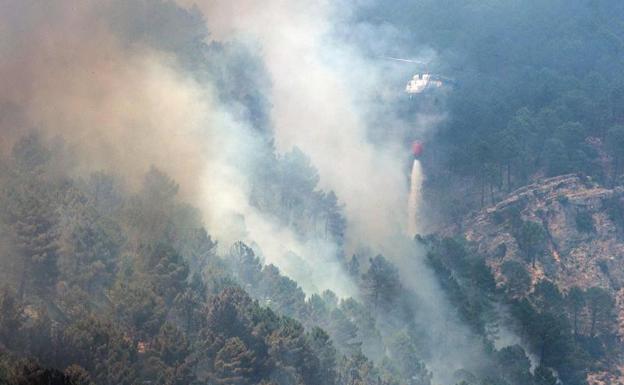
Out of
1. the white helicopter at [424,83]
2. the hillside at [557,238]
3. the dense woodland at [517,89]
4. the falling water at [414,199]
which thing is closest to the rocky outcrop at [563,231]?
the hillside at [557,238]

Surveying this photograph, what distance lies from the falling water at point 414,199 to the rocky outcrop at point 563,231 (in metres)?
7.02

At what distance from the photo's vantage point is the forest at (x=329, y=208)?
197 ft

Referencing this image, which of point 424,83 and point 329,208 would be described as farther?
point 424,83

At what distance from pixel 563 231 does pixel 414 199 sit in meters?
21.5

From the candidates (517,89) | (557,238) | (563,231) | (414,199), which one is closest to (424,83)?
(517,89)

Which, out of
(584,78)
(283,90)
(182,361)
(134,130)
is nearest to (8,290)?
(182,361)

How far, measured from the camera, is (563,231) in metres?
94.9

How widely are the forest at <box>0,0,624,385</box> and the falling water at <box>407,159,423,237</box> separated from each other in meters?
0.51

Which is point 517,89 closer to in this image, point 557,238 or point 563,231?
point 563,231

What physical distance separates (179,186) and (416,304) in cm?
2495

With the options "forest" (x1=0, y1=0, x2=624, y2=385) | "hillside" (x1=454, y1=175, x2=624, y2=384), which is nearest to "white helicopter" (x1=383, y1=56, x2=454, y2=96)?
"forest" (x1=0, y1=0, x2=624, y2=385)

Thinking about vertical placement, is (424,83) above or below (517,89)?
below

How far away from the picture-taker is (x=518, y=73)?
410ft

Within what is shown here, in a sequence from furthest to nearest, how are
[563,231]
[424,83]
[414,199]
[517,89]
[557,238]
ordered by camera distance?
1. [424,83]
2. [517,89]
3. [414,199]
4. [563,231]
5. [557,238]
